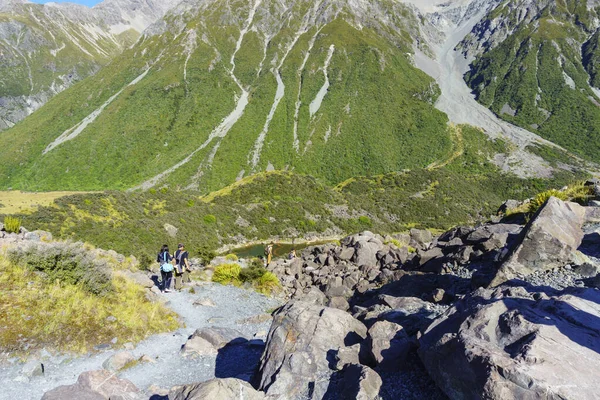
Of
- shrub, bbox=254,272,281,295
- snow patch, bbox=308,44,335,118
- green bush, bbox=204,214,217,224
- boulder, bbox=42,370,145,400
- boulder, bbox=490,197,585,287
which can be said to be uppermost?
snow patch, bbox=308,44,335,118

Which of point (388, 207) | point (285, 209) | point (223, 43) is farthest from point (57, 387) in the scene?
point (223, 43)

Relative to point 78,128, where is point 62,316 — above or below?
below

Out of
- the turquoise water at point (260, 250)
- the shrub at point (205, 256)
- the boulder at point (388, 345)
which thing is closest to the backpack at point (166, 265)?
the shrub at point (205, 256)

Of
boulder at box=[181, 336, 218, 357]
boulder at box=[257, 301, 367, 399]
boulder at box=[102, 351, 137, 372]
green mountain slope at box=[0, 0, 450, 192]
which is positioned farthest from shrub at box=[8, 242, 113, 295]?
green mountain slope at box=[0, 0, 450, 192]

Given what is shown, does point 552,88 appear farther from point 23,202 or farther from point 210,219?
point 23,202

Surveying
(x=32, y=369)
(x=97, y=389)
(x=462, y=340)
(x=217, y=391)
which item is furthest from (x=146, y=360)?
→ (x=462, y=340)

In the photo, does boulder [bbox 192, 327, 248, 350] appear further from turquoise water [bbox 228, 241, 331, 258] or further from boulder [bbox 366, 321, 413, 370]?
turquoise water [bbox 228, 241, 331, 258]
